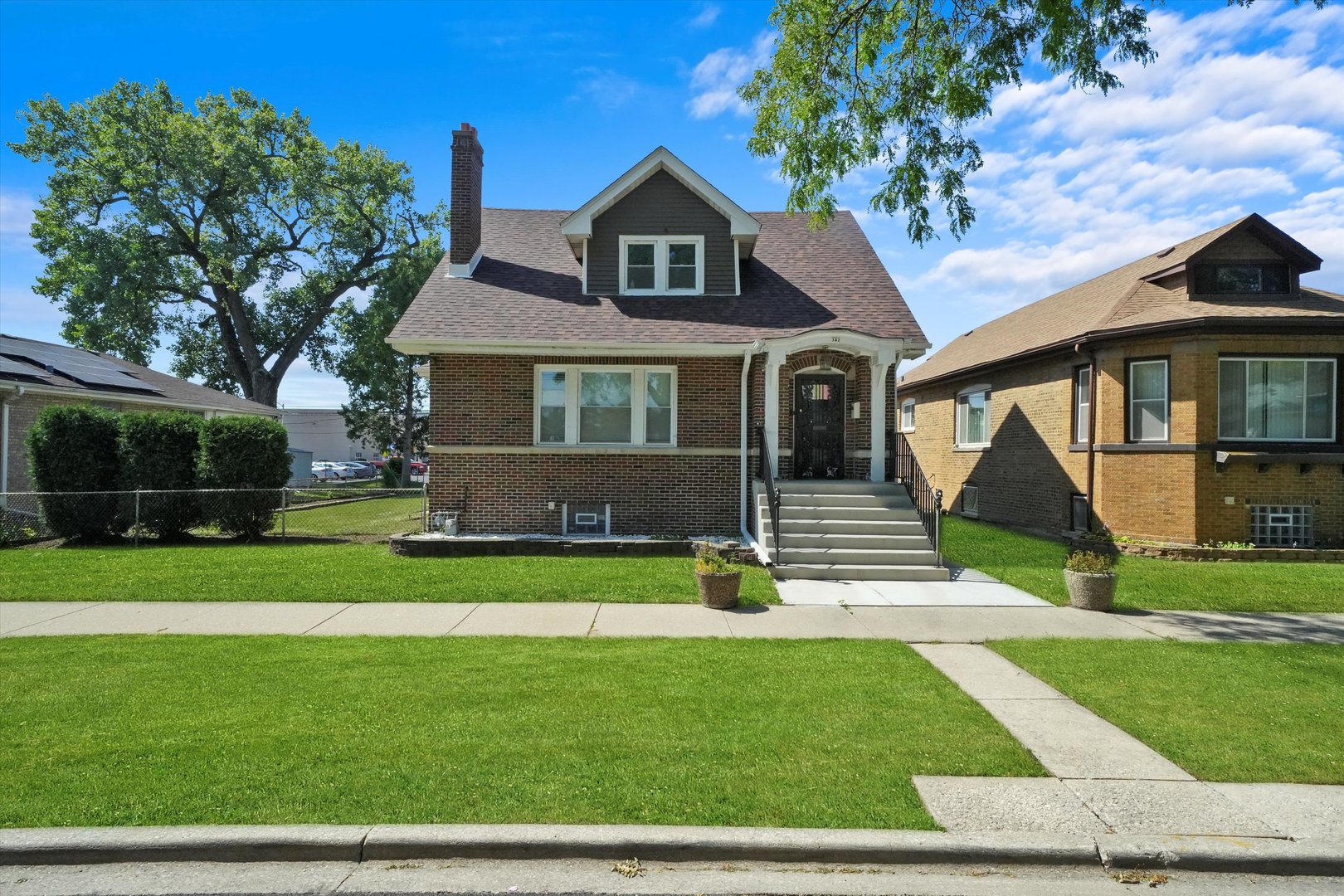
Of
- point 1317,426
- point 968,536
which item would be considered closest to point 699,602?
point 968,536

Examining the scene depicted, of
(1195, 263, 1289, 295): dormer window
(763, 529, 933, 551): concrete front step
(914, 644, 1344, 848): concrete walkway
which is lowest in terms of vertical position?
(914, 644, 1344, 848): concrete walkway

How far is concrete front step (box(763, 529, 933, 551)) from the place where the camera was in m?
11.4

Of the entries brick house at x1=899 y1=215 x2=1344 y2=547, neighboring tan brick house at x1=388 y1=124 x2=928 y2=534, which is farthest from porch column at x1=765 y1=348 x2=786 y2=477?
brick house at x1=899 y1=215 x2=1344 y2=547

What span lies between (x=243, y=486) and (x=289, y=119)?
28242 mm

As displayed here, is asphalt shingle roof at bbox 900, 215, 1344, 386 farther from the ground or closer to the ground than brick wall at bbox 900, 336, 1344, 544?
farther from the ground

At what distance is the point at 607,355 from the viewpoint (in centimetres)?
1338

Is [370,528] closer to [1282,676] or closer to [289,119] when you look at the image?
[1282,676]

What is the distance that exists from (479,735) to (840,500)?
29.0 feet

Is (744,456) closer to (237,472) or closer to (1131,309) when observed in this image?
(1131,309)

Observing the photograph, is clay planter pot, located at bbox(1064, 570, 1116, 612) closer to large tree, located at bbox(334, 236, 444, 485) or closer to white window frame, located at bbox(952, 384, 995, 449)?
white window frame, located at bbox(952, 384, 995, 449)

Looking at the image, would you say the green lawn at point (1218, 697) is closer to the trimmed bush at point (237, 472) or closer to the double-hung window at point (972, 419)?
the double-hung window at point (972, 419)

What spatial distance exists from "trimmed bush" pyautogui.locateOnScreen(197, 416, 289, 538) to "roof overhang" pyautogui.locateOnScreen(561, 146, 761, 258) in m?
7.36

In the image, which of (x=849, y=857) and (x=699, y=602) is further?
(x=699, y=602)

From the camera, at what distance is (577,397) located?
1349cm
